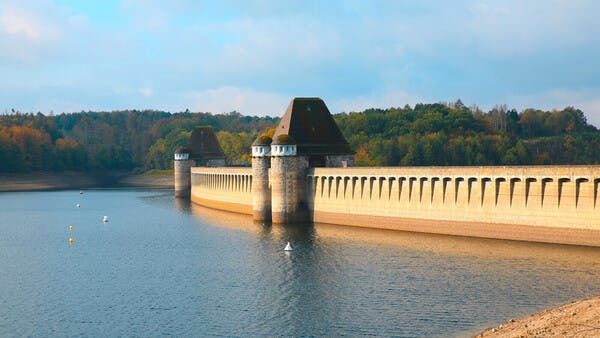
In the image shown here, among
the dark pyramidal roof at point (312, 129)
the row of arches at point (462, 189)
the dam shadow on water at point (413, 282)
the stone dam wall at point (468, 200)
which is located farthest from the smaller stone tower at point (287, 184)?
the dam shadow on water at point (413, 282)

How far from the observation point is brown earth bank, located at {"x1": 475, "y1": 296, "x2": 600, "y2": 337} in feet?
100

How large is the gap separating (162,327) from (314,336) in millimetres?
8273

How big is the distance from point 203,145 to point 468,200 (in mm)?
87746

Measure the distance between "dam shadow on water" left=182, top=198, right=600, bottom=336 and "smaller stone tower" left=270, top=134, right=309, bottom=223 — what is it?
50.5 feet

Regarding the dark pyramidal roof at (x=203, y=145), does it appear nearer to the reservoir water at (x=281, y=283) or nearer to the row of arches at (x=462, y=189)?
the row of arches at (x=462, y=189)

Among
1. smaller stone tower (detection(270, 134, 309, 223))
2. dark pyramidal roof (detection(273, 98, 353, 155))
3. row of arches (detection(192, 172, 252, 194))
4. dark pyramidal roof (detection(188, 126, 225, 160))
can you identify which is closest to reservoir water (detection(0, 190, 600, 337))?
smaller stone tower (detection(270, 134, 309, 223))

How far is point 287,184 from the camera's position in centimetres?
8425

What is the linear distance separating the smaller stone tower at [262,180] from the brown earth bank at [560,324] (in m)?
53.4

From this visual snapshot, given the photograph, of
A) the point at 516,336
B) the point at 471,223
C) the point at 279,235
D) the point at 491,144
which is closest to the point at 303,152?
the point at 279,235

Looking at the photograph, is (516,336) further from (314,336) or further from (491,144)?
(491,144)

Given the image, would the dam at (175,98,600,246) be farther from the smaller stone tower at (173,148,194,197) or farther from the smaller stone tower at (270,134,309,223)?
the smaller stone tower at (173,148,194,197)

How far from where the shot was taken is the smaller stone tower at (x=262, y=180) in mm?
87812

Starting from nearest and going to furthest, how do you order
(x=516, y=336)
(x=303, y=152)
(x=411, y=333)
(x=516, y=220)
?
(x=516, y=336) < (x=411, y=333) < (x=516, y=220) < (x=303, y=152)

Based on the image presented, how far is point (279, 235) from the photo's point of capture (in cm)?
7425
